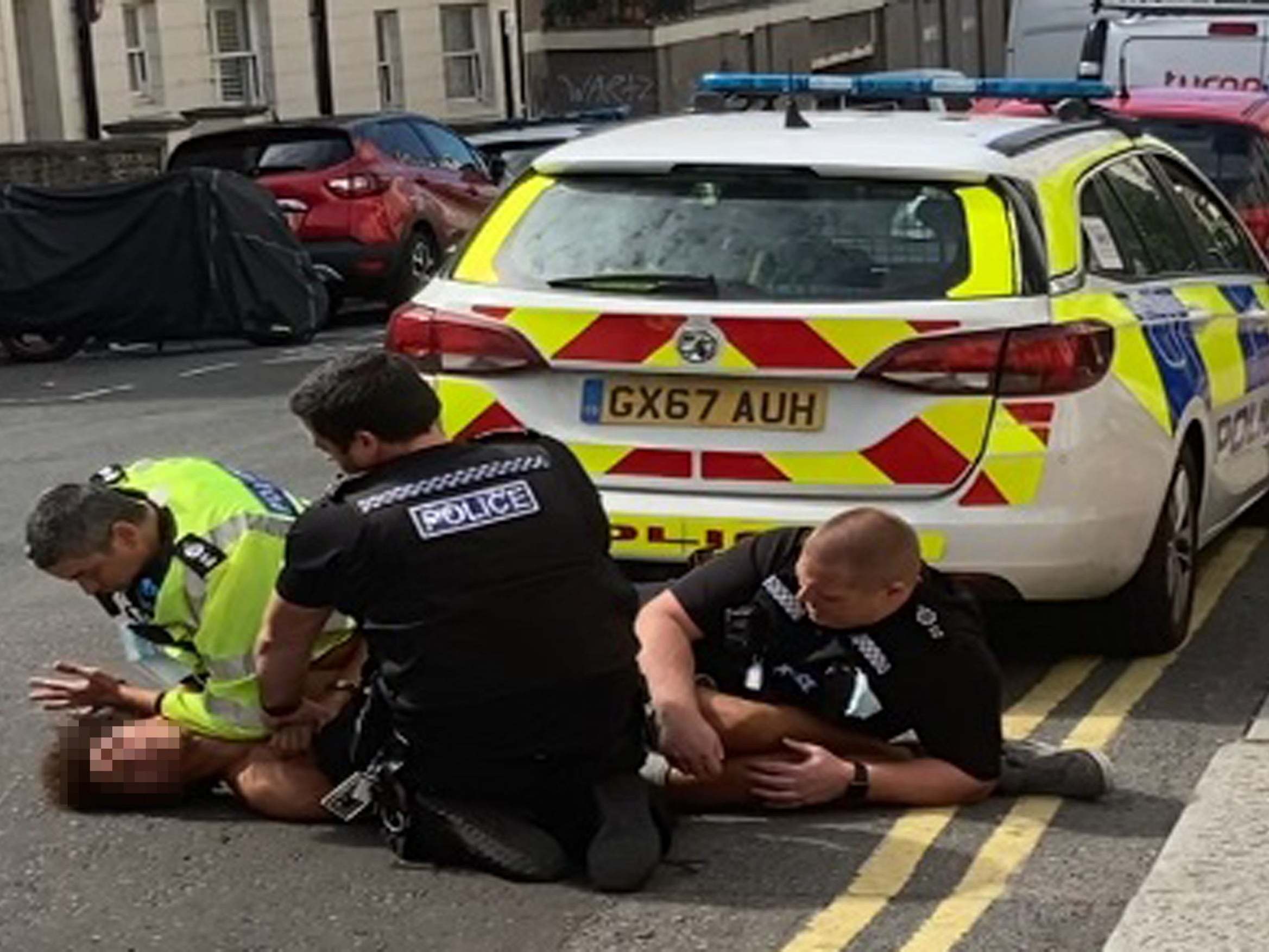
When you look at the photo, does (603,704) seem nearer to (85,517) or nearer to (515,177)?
(85,517)

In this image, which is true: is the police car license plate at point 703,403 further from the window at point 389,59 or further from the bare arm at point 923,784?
the window at point 389,59

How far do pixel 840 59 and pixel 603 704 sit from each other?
4701cm

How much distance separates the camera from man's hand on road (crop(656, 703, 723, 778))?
645 cm

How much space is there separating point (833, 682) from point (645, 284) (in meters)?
1.60

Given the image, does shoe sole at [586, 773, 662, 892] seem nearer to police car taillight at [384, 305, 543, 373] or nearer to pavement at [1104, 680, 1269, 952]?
pavement at [1104, 680, 1269, 952]

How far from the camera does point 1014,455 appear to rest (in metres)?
7.59

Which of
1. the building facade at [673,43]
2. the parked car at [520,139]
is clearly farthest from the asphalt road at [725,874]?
the building facade at [673,43]

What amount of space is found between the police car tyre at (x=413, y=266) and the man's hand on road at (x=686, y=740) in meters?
16.3

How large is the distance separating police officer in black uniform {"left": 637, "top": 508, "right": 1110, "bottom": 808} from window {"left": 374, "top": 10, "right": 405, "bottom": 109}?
32014mm

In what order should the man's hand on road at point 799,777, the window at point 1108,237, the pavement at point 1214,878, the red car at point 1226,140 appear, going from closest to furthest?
the pavement at point 1214,878 → the man's hand on road at point 799,777 → the window at point 1108,237 → the red car at point 1226,140

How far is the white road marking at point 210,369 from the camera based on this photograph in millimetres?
18484

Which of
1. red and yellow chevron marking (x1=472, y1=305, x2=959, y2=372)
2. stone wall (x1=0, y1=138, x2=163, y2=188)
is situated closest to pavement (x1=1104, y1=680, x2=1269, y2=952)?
red and yellow chevron marking (x1=472, y1=305, x2=959, y2=372)

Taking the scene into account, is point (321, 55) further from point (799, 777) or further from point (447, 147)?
point (799, 777)

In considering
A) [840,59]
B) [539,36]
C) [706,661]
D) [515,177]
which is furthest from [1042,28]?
[840,59]
